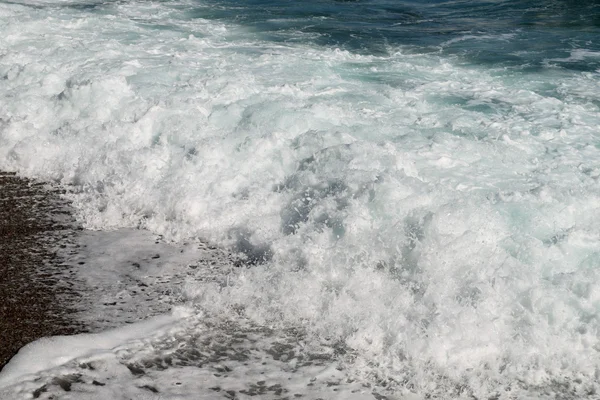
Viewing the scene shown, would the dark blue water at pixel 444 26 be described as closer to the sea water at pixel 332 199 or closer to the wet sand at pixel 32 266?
the sea water at pixel 332 199

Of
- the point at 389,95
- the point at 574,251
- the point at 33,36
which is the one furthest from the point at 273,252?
the point at 33,36

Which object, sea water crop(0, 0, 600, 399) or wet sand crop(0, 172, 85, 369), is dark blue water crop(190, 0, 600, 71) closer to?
sea water crop(0, 0, 600, 399)

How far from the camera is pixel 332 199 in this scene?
606cm

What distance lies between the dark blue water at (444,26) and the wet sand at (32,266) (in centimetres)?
647

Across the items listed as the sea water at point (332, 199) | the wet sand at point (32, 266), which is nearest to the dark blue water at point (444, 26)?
the sea water at point (332, 199)

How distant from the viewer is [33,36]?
11.7 m

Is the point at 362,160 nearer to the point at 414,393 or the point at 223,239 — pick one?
the point at 223,239

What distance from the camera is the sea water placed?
14.7ft

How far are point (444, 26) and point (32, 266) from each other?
1016 centimetres

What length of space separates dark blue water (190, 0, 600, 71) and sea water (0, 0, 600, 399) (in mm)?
137

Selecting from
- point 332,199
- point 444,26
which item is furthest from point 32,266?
point 444,26

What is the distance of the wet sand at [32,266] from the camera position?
483cm

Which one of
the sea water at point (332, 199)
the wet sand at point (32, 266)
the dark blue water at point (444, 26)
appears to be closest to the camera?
the sea water at point (332, 199)

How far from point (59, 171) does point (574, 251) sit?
16.4 ft
